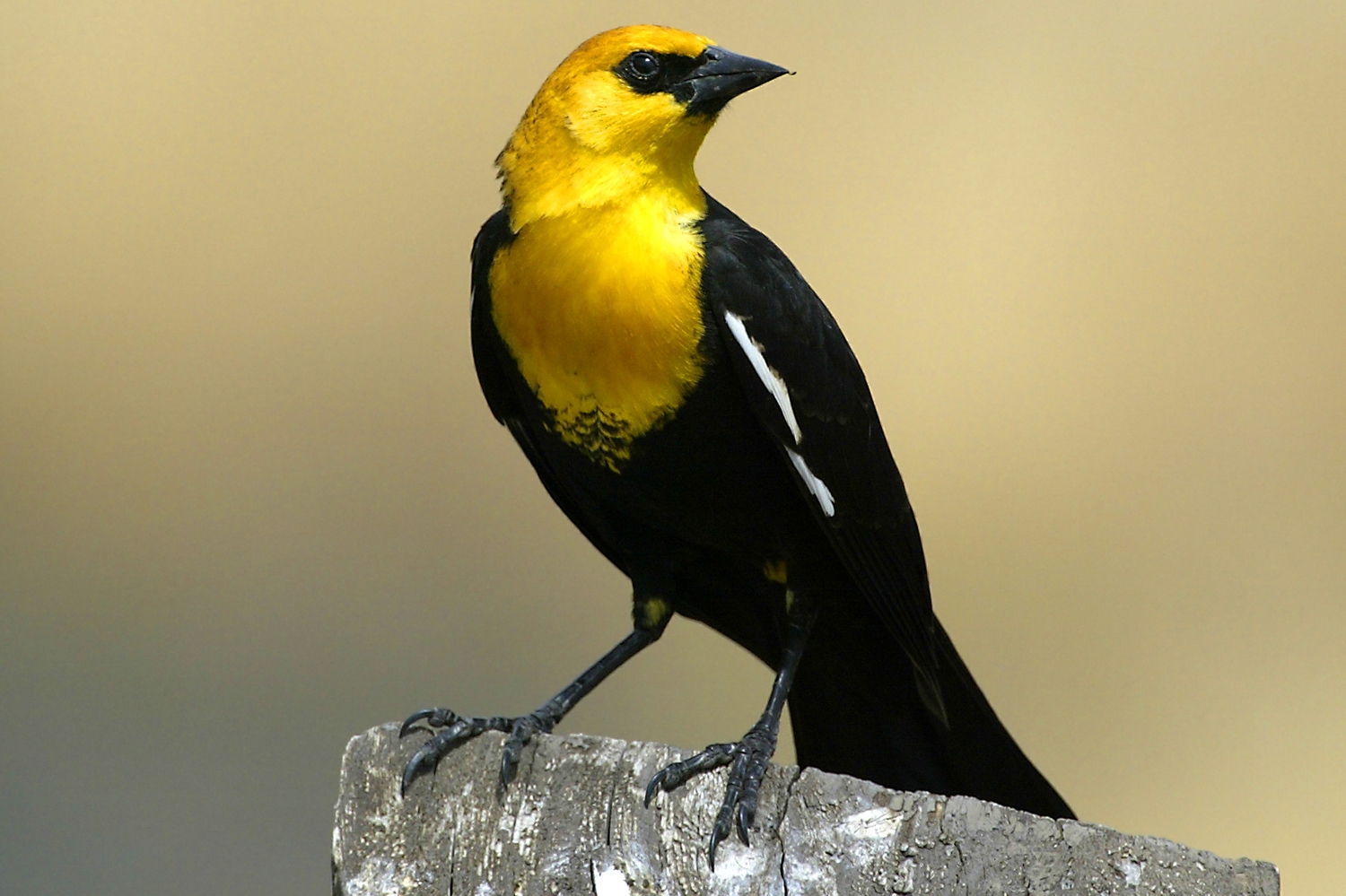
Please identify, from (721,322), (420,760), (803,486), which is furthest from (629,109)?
(420,760)

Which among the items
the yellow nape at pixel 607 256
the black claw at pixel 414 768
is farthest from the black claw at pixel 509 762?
the yellow nape at pixel 607 256

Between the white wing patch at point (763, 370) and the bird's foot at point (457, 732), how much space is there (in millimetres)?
747

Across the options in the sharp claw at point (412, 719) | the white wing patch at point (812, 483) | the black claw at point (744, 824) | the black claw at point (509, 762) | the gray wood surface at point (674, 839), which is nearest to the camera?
the gray wood surface at point (674, 839)

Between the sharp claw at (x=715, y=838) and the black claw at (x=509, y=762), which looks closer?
the sharp claw at (x=715, y=838)

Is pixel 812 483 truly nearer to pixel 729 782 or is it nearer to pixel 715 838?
pixel 729 782

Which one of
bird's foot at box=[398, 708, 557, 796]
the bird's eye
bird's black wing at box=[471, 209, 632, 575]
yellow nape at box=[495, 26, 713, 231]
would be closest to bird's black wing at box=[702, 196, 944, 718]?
yellow nape at box=[495, 26, 713, 231]

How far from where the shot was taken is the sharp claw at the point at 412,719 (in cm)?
213

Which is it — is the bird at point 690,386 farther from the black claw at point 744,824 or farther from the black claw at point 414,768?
the black claw at point 744,824

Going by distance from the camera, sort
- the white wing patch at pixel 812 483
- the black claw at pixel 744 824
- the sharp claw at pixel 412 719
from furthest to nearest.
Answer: the white wing patch at pixel 812 483 < the sharp claw at pixel 412 719 < the black claw at pixel 744 824

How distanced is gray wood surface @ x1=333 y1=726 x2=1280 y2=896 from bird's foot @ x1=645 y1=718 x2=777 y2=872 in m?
0.02

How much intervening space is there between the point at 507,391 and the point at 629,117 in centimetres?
65

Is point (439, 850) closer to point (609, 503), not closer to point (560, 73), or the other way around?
point (609, 503)

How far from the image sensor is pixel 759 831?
186 cm

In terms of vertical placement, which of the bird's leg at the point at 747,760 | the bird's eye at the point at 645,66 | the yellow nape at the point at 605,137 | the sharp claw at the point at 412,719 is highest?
the bird's eye at the point at 645,66
